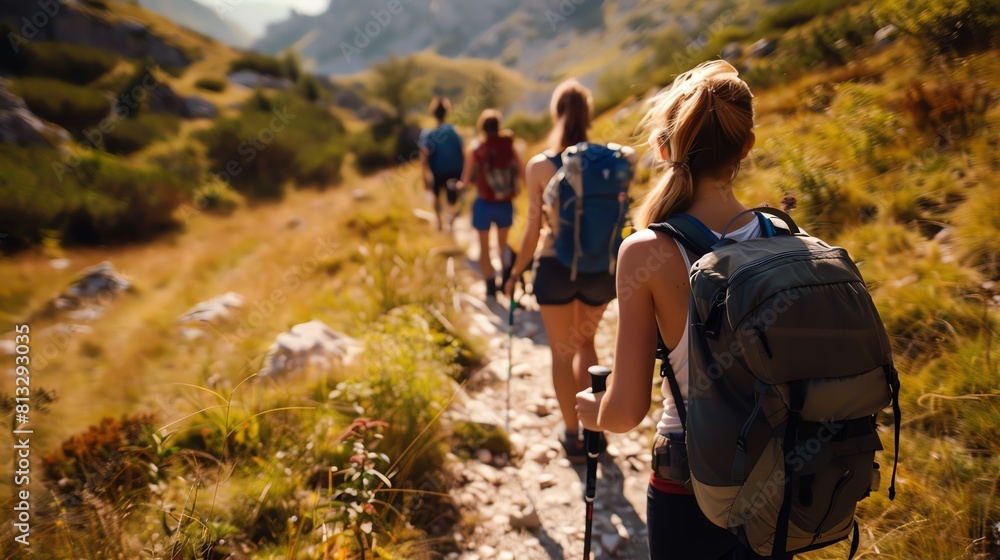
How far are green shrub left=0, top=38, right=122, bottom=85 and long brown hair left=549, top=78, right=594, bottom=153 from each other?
16.4m

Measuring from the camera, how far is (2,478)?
8.13ft

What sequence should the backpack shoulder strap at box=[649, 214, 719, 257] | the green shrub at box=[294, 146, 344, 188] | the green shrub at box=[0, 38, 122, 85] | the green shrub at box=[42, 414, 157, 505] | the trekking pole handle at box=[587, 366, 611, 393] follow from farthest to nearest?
the green shrub at box=[294, 146, 344, 188]
the green shrub at box=[0, 38, 122, 85]
the green shrub at box=[42, 414, 157, 505]
the trekking pole handle at box=[587, 366, 611, 393]
the backpack shoulder strap at box=[649, 214, 719, 257]

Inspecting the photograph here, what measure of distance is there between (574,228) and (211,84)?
959 inches

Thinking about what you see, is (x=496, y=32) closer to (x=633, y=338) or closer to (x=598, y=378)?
(x=598, y=378)

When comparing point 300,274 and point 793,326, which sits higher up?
point 793,326

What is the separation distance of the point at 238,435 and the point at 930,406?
148 inches

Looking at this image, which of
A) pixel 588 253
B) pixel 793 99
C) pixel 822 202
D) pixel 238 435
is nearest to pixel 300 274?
pixel 238 435

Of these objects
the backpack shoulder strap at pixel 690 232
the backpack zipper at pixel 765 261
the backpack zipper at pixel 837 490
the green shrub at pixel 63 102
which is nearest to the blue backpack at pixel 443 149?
the backpack shoulder strap at pixel 690 232

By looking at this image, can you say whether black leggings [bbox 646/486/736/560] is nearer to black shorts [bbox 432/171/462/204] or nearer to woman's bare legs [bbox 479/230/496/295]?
woman's bare legs [bbox 479/230/496/295]

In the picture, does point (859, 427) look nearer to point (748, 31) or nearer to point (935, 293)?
point (935, 293)

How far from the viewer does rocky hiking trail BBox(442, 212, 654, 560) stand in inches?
109

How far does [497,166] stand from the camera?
522 cm

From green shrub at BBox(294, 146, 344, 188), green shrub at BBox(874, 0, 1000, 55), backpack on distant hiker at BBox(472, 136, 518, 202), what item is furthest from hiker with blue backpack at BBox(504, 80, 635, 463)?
green shrub at BBox(294, 146, 344, 188)

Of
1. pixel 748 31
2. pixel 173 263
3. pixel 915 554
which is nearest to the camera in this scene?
pixel 915 554
